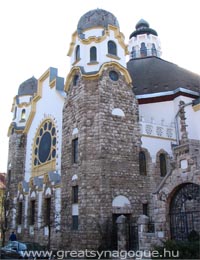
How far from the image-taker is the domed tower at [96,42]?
66.7 feet

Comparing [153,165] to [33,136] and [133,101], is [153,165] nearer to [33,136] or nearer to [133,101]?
[133,101]

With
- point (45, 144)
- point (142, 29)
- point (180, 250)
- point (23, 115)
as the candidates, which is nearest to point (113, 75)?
point (45, 144)

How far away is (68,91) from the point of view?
2108cm

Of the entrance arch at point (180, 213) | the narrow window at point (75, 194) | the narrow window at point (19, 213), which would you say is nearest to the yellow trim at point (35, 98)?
the narrow window at point (19, 213)

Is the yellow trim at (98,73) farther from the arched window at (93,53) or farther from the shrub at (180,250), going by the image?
the shrub at (180,250)

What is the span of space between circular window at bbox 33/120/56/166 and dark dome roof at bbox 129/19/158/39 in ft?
70.9

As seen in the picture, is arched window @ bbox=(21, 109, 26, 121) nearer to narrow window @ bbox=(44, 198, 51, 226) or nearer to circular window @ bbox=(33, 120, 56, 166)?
circular window @ bbox=(33, 120, 56, 166)

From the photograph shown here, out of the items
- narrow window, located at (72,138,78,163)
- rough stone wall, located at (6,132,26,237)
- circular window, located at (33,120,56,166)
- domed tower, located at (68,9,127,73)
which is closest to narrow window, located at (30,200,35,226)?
circular window, located at (33,120,56,166)

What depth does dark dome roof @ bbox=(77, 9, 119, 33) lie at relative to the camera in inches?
837

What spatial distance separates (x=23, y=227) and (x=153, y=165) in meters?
11.7

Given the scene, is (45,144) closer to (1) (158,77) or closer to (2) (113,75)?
(2) (113,75)

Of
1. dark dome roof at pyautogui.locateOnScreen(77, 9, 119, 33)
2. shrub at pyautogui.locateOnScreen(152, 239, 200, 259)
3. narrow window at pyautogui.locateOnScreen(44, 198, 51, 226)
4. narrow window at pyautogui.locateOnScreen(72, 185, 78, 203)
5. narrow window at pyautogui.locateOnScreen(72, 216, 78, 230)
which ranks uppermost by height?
dark dome roof at pyautogui.locateOnScreen(77, 9, 119, 33)

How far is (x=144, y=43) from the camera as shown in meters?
39.6

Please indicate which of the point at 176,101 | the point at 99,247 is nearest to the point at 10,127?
the point at 176,101
